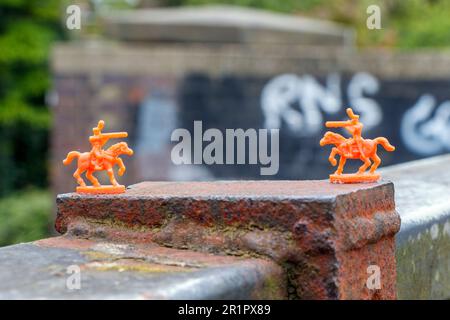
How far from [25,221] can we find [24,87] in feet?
Result: 18.1

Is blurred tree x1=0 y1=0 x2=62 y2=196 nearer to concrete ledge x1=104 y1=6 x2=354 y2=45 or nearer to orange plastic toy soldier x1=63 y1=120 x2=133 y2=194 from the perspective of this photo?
concrete ledge x1=104 y1=6 x2=354 y2=45

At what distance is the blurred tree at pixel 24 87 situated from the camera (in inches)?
689

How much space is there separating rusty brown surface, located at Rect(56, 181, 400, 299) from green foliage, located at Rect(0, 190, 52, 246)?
10729 millimetres

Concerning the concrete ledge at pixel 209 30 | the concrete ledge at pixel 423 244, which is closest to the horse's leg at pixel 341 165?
the concrete ledge at pixel 423 244

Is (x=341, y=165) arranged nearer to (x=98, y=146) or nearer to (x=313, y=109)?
(x=98, y=146)

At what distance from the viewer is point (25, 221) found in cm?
1304

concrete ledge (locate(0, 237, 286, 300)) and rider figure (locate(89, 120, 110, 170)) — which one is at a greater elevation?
rider figure (locate(89, 120, 110, 170))

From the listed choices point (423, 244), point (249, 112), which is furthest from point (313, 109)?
point (423, 244)

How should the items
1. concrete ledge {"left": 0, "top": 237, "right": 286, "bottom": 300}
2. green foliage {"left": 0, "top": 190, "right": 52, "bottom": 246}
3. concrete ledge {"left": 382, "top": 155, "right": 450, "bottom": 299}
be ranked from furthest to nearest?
green foliage {"left": 0, "top": 190, "right": 52, "bottom": 246}, concrete ledge {"left": 382, "top": 155, "right": 450, "bottom": 299}, concrete ledge {"left": 0, "top": 237, "right": 286, "bottom": 300}

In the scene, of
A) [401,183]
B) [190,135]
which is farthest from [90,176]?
[190,135]

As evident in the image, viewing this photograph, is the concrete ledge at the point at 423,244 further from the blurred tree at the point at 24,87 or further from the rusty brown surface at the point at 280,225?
the blurred tree at the point at 24,87

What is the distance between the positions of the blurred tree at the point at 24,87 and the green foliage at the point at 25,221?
352 centimetres

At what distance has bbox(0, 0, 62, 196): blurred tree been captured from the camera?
57.4 ft

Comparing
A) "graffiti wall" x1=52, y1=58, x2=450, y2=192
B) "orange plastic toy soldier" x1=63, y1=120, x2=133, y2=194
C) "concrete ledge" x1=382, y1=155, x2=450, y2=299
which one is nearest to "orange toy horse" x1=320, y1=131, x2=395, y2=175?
"concrete ledge" x1=382, y1=155, x2=450, y2=299
